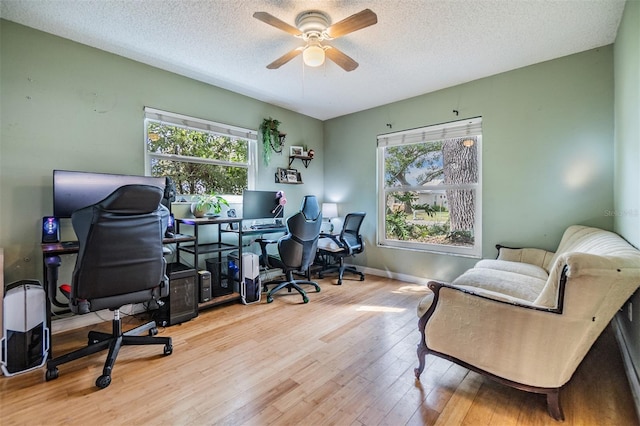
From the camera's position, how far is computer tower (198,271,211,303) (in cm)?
290

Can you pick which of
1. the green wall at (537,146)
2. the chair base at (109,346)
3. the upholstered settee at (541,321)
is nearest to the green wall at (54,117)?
the chair base at (109,346)

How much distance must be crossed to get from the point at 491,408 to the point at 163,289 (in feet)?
7.23

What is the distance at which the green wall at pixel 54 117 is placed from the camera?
232 cm

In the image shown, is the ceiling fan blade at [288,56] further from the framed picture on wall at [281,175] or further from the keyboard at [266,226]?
the keyboard at [266,226]

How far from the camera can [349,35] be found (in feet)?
8.14

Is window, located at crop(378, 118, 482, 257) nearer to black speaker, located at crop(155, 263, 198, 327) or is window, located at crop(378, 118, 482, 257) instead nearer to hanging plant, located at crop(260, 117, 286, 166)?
hanging plant, located at crop(260, 117, 286, 166)

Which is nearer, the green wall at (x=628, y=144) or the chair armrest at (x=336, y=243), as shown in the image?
the green wall at (x=628, y=144)

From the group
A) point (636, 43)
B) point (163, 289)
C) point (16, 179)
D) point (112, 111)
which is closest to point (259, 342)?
point (163, 289)

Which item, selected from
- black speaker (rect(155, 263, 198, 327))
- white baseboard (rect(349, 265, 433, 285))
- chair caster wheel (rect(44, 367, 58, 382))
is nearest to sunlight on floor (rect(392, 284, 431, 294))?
white baseboard (rect(349, 265, 433, 285))

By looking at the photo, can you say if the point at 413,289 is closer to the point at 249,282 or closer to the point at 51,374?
the point at 249,282

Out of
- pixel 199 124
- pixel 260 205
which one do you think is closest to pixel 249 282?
pixel 260 205

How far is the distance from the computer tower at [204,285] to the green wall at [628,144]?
3.14 metres

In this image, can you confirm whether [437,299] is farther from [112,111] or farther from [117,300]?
[112,111]

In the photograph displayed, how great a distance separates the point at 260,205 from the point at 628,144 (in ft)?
11.5
